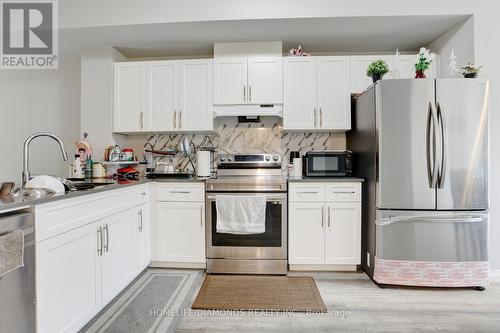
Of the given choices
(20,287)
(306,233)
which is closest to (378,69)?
(306,233)

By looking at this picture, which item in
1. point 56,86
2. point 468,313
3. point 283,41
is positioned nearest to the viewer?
point 468,313

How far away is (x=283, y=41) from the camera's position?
120 inches

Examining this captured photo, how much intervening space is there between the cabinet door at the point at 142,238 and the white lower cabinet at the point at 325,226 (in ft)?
4.62

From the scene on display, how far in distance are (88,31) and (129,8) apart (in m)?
0.51

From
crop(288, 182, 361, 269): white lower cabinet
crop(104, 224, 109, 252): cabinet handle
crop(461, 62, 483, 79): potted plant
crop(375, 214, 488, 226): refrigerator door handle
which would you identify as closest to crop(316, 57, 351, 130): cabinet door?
crop(288, 182, 361, 269): white lower cabinet

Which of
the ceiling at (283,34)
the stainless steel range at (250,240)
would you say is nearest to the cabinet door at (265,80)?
the ceiling at (283,34)

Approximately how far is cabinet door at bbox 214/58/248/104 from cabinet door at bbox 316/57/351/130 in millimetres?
827

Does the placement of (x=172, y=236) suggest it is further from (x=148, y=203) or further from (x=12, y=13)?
(x=12, y=13)

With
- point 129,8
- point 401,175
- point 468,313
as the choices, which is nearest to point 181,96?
point 129,8

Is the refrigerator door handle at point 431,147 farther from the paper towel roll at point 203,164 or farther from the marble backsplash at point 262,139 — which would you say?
the paper towel roll at point 203,164

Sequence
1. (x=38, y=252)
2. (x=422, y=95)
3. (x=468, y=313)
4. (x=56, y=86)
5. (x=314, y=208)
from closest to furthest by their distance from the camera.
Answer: (x=38, y=252) < (x=468, y=313) < (x=422, y=95) < (x=314, y=208) < (x=56, y=86)

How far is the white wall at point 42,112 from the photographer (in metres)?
3.53

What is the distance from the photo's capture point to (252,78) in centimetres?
299

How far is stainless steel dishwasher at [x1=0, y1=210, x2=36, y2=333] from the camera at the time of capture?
1196mm
